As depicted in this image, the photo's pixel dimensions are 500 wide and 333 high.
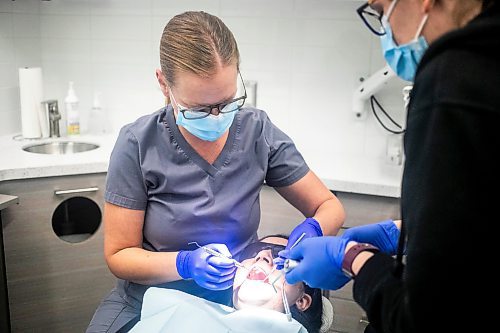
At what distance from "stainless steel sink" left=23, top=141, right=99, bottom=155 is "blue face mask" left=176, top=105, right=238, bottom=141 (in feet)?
4.21

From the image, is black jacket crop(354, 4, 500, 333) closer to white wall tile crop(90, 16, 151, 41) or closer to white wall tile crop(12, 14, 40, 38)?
white wall tile crop(90, 16, 151, 41)

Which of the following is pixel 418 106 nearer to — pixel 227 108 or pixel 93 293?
pixel 227 108

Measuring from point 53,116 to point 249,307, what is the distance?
1759 mm

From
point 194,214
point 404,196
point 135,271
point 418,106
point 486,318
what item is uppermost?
point 418,106

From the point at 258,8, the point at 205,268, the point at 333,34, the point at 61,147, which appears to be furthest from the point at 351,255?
the point at 61,147

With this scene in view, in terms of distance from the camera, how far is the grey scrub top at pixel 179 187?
1667 millimetres

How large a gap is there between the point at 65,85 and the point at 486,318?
2.77m

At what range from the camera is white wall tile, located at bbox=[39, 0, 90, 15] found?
301 cm

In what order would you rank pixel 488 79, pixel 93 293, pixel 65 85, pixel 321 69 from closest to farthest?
pixel 488 79
pixel 93 293
pixel 321 69
pixel 65 85

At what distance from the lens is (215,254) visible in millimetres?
1547

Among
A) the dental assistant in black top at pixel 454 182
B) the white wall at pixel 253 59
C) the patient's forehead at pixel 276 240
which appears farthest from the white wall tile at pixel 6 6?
the dental assistant in black top at pixel 454 182

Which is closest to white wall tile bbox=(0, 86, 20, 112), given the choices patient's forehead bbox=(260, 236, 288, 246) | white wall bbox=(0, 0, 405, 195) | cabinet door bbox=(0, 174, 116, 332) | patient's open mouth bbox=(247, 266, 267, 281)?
white wall bbox=(0, 0, 405, 195)

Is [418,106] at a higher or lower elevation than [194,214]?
higher

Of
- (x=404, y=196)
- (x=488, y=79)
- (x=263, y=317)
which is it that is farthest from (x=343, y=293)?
(x=488, y=79)
